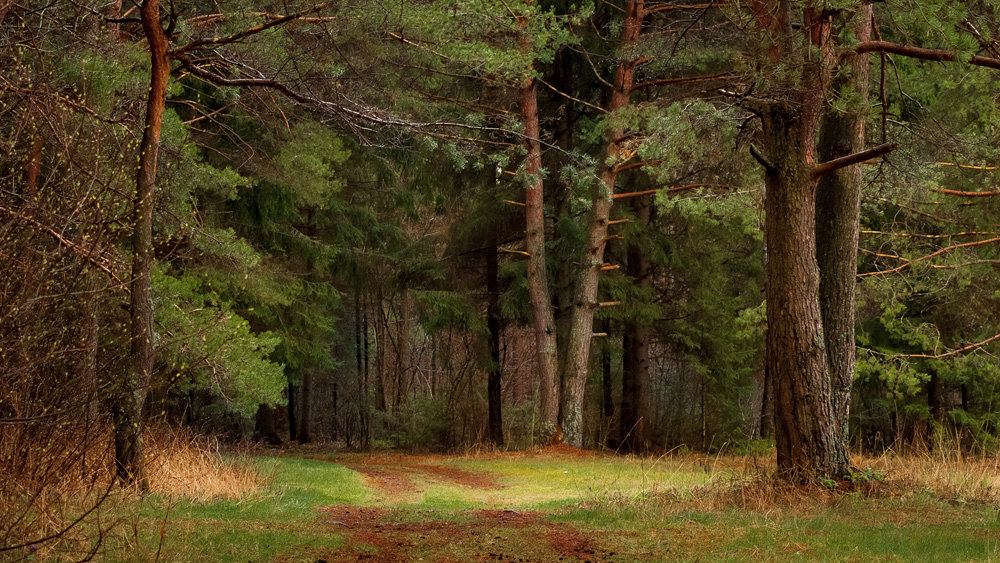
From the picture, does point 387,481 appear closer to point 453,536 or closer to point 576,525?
point 576,525

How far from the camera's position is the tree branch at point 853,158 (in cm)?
740

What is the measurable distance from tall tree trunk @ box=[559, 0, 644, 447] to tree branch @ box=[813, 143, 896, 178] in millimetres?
8186

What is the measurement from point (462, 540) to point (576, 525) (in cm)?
118

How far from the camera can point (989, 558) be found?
5.18 m

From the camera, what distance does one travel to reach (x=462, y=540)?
6191 mm

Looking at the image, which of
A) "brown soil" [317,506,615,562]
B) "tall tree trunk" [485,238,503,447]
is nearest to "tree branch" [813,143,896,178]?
"brown soil" [317,506,615,562]

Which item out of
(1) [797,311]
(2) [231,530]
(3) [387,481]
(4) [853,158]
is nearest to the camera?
(2) [231,530]

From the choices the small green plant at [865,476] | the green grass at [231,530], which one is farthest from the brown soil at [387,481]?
the small green plant at [865,476]

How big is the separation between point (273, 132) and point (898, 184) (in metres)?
9.78

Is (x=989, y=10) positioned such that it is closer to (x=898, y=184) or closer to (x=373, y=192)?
(x=898, y=184)

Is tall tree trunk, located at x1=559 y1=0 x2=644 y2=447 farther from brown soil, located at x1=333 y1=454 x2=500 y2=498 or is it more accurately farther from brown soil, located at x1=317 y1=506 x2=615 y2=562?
brown soil, located at x1=317 y1=506 x2=615 y2=562

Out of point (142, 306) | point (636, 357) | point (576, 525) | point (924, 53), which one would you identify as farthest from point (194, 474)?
point (636, 357)

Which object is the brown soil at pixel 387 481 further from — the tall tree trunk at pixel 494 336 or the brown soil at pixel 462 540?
the tall tree trunk at pixel 494 336

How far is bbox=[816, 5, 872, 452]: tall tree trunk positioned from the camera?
8617 millimetres
